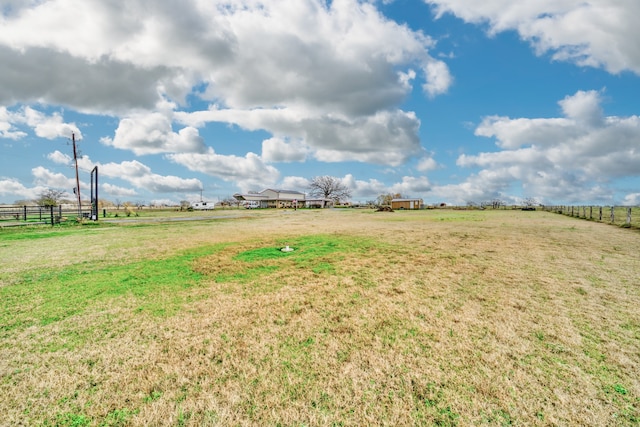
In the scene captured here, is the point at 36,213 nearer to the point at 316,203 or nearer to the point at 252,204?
the point at 252,204

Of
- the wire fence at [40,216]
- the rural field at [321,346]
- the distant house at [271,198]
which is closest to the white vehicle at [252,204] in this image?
the distant house at [271,198]

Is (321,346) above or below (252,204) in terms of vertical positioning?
below

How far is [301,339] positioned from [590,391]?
3.46 metres

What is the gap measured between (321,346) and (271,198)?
90657 millimetres

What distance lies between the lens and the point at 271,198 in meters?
92.7

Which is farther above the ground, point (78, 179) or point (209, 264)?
point (78, 179)

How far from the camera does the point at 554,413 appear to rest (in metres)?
2.68

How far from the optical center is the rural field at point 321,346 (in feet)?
9.00

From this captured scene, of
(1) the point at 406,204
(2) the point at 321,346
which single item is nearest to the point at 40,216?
(2) the point at 321,346

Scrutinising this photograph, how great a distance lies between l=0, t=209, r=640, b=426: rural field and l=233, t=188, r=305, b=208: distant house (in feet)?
270

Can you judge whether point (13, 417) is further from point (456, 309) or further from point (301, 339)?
point (456, 309)

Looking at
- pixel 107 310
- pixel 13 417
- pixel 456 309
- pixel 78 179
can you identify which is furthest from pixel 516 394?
pixel 78 179

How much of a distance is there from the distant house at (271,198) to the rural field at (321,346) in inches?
3244

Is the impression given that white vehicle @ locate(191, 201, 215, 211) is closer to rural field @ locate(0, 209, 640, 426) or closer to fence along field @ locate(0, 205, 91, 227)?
fence along field @ locate(0, 205, 91, 227)
